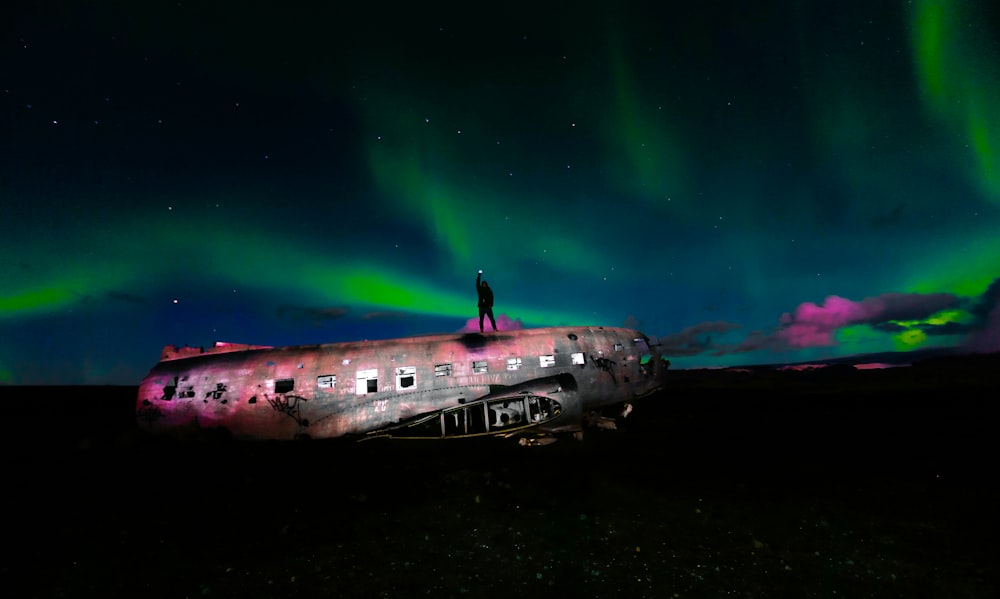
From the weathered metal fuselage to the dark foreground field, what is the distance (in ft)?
5.09

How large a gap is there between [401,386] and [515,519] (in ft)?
33.1

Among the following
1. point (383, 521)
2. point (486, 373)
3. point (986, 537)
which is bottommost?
point (986, 537)

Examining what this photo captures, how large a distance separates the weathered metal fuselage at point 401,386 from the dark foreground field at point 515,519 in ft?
5.09

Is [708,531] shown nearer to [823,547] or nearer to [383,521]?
[823,547]

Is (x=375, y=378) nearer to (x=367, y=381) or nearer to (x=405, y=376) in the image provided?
(x=367, y=381)

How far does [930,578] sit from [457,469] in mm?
13279

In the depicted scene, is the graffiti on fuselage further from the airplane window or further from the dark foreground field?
the airplane window

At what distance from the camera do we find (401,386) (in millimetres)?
18750

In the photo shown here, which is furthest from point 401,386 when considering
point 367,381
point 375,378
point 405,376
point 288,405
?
point 288,405

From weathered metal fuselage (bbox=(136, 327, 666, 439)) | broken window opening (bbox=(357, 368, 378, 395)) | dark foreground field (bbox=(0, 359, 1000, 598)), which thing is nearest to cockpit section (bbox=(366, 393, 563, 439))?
weathered metal fuselage (bbox=(136, 327, 666, 439))

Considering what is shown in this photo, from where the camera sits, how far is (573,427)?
18.1m

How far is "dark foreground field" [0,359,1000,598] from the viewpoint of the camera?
742 cm

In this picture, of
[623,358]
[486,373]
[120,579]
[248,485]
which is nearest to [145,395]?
[248,485]

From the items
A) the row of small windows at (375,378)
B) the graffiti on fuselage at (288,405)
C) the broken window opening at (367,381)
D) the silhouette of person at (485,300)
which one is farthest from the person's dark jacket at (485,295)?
the graffiti on fuselage at (288,405)
